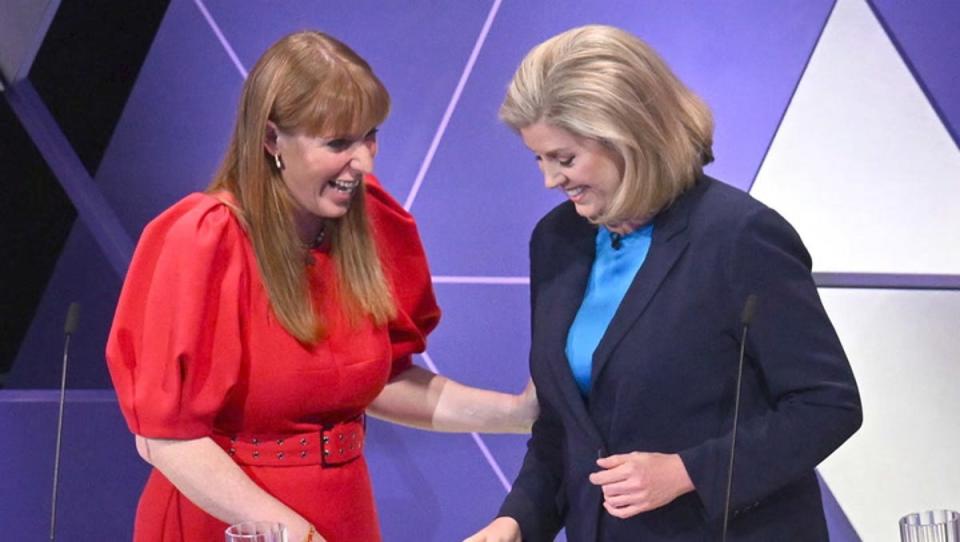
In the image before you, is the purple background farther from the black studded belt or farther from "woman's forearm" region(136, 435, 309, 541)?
"woman's forearm" region(136, 435, 309, 541)

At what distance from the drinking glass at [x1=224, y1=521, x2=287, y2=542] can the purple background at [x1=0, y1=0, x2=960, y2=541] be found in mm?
1793

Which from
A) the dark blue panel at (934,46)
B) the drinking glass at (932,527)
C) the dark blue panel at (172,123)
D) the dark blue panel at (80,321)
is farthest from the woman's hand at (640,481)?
the dark blue panel at (80,321)

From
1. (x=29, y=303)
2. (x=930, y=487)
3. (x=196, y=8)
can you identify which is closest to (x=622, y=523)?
(x=930, y=487)

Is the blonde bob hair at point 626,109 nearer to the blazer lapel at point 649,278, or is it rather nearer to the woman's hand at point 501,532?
the blazer lapel at point 649,278

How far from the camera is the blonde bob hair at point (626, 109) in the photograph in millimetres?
1978

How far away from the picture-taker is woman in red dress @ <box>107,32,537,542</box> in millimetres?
2182

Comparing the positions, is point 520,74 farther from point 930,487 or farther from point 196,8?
point 196,8

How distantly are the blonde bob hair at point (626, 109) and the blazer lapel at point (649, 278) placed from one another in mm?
33

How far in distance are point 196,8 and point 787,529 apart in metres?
2.45

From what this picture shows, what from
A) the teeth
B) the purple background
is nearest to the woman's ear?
the teeth

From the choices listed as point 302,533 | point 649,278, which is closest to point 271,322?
point 302,533

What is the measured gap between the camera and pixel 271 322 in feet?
7.44

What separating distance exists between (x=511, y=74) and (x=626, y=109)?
5.14 feet

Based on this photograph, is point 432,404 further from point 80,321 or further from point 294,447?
point 80,321
